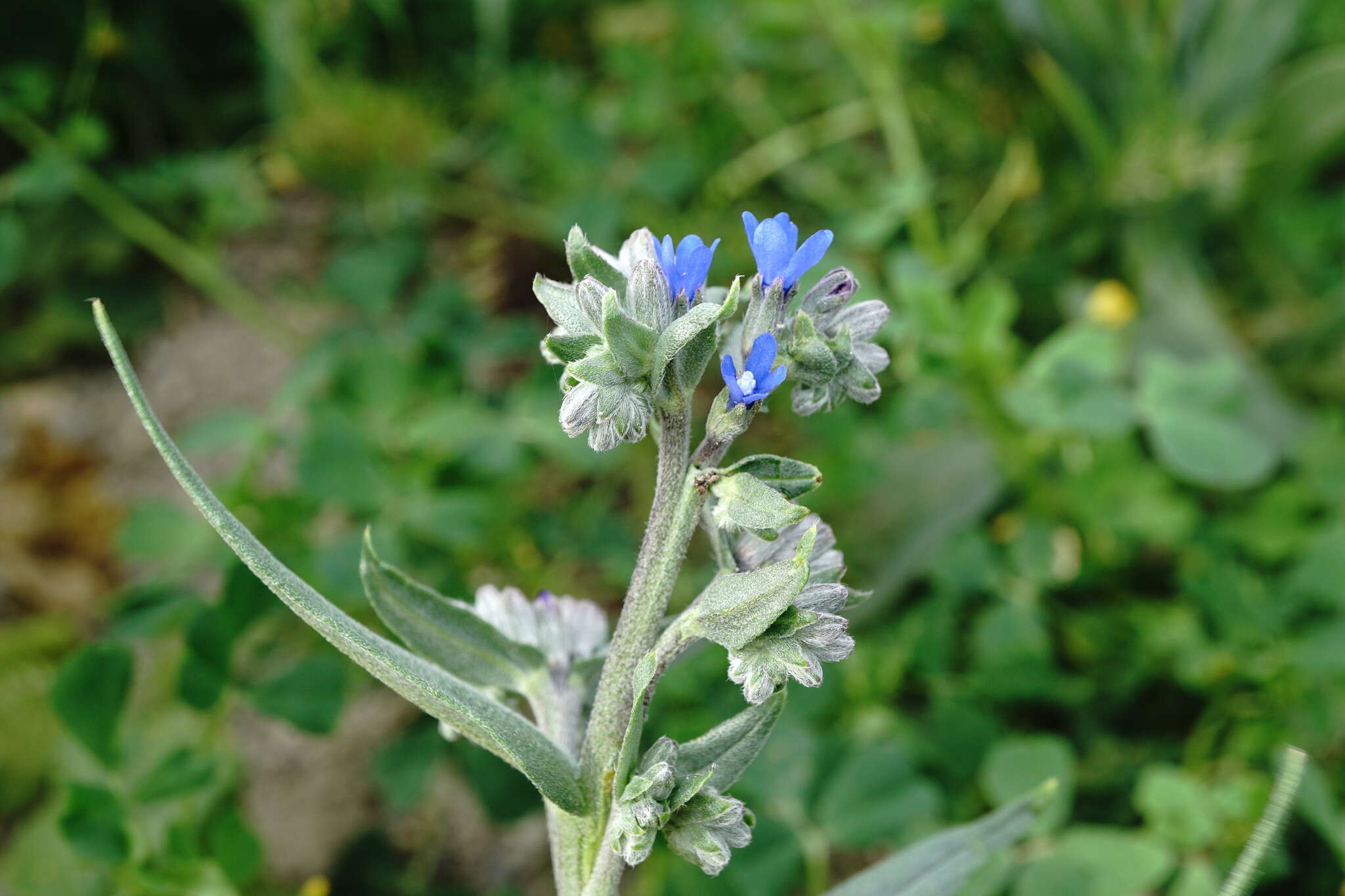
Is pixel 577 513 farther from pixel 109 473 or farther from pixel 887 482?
pixel 109 473

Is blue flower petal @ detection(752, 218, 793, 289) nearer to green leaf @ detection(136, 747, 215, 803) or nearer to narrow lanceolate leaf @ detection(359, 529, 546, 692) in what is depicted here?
narrow lanceolate leaf @ detection(359, 529, 546, 692)

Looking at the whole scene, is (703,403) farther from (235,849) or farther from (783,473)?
(783,473)

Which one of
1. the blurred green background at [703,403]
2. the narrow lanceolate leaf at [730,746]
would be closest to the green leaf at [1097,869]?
the blurred green background at [703,403]

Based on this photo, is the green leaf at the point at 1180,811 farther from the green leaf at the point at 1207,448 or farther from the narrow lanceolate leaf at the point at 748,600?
the narrow lanceolate leaf at the point at 748,600

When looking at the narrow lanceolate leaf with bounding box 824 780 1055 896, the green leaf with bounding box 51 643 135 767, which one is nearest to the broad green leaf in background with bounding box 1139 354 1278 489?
the narrow lanceolate leaf with bounding box 824 780 1055 896

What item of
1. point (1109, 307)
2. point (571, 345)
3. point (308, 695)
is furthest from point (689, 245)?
point (1109, 307)

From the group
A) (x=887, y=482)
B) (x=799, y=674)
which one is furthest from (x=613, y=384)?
(x=887, y=482)
